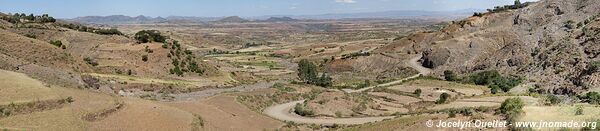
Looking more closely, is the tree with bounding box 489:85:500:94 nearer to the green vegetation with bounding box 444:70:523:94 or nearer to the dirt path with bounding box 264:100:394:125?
the green vegetation with bounding box 444:70:523:94

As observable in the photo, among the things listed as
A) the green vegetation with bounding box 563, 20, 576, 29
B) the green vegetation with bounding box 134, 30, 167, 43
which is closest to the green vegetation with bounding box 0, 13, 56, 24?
the green vegetation with bounding box 134, 30, 167, 43

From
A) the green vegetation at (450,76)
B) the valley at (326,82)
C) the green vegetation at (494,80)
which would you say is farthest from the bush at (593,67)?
the green vegetation at (450,76)

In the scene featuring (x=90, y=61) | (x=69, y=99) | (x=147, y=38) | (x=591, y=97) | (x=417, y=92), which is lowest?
(x=417, y=92)

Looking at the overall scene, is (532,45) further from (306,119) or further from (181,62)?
(306,119)

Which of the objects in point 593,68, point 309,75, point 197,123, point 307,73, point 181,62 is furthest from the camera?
point 307,73

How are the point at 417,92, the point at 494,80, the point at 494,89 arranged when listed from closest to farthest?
the point at 494,89
the point at 417,92
the point at 494,80

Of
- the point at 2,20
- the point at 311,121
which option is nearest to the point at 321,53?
the point at 2,20

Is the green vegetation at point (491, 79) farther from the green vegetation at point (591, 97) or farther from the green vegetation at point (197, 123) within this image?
the green vegetation at point (197, 123)

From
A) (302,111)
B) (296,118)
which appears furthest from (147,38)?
(296,118)

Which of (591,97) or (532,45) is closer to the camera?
(591,97)
